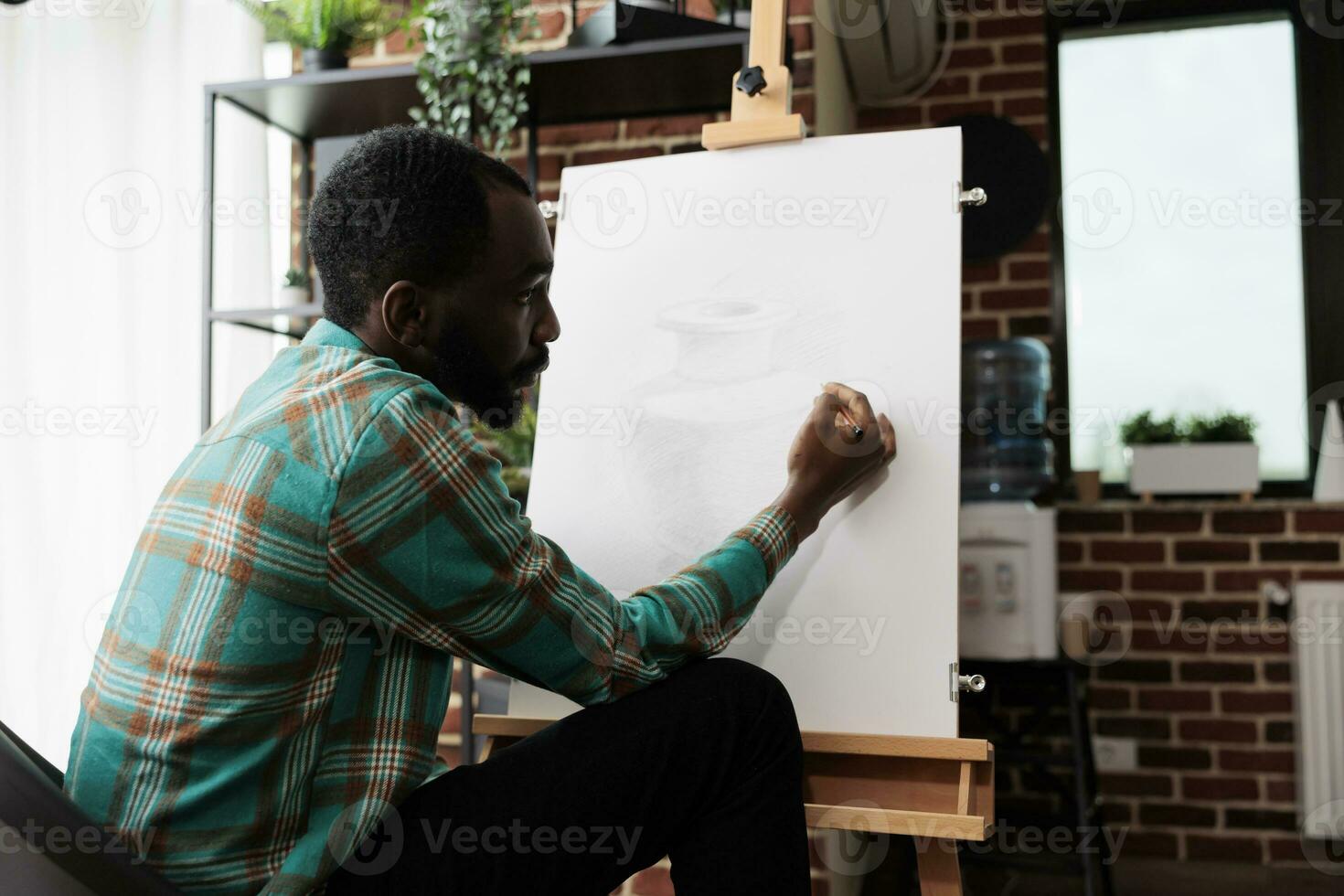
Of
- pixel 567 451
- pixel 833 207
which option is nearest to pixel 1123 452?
pixel 833 207

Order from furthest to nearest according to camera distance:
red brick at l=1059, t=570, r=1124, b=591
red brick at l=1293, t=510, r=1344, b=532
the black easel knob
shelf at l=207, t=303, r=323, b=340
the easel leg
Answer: red brick at l=1059, t=570, r=1124, b=591 → red brick at l=1293, t=510, r=1344, b=532 → shelf at l=207, t=303, r=323, b=340 → the black easel knob → the easel leg

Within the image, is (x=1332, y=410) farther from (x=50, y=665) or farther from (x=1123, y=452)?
(x=50, y=665)

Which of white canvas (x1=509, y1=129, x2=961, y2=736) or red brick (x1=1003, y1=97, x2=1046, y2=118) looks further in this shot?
red brick (x1=1003, y1=97, x2=1046, y2=118)

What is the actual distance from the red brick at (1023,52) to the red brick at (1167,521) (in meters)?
1.20

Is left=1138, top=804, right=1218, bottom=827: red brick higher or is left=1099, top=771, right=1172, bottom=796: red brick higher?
left=1099, top=771, right=1172, bottom=796: red brick

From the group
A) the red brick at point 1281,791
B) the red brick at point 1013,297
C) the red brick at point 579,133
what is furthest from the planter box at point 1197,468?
the red brick at point 579,133

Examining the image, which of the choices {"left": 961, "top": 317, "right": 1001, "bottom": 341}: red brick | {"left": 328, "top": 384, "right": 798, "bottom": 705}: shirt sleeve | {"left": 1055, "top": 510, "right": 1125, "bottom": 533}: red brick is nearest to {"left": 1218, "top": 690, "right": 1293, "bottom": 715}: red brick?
{"left": 1055, "top": 510, "right": 1125, "bottom": 533}: red brick

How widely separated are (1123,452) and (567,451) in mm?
1870

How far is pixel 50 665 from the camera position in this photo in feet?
6.43

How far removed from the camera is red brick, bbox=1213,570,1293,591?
2598 millimetres

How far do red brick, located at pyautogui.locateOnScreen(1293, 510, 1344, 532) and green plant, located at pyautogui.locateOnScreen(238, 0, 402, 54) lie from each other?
7.55 ft

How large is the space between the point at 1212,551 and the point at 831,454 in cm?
177

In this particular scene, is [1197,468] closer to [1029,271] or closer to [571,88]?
[1029,271]

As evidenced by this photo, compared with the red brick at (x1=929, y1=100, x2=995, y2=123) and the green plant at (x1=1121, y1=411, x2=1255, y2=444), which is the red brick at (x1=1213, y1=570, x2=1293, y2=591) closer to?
the green plant at (x1=1121, y1=411, x2=1255, y2=444)
